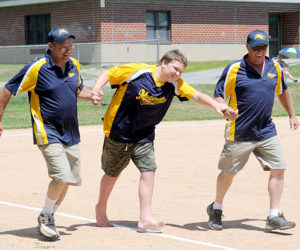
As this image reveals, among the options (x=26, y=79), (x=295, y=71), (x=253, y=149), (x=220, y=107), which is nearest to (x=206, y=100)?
(x=220, y=107)

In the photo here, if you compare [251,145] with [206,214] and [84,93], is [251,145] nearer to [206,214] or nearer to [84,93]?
[206,214]

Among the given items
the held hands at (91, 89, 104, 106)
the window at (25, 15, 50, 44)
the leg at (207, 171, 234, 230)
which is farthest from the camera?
the window at (25, 15, 50, 44)

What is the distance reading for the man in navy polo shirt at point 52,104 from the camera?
688 cm

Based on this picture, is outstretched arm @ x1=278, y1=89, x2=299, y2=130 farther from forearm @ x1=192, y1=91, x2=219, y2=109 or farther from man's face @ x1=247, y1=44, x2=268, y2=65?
forearm @ x1=192, y1=91, x2=219, y2=109

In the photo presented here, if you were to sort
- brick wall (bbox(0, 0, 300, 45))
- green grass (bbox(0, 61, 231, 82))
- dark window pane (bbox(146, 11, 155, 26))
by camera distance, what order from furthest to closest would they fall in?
dark window pane (bbox(146, 11, 155, 26)) → brick wall (bbox(0, 0, 300, 45)) → green grass (bbox(0, 61, 231, 82))

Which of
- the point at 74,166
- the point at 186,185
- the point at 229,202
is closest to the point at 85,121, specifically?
the point at 186,185

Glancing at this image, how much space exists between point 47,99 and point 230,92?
190 cm

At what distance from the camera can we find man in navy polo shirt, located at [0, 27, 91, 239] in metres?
6.88

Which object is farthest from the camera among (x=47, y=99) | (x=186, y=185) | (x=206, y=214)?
(x=186, y=185)

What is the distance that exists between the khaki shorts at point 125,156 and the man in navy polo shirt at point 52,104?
1.81 feet

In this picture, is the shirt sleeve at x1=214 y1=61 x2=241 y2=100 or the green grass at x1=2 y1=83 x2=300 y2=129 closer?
the shirt sleeve at x1=214 y1=61 x2=241 y2=100

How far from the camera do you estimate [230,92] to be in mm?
7375

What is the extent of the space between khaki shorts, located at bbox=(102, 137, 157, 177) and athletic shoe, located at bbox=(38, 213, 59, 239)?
90cm

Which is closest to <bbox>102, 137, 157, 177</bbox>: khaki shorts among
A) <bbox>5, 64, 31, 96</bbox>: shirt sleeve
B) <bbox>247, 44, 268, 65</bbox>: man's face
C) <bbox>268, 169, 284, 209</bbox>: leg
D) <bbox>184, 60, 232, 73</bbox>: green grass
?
<bbox>5, 64, 31, 96</bbox>: shirt sleeve
